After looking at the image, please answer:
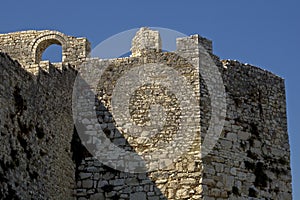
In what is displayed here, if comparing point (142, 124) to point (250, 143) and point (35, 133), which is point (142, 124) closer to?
point (250, 143)

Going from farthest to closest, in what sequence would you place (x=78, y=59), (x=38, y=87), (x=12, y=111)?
(x=78, y=59)
(x=38, y=87)
(x=12, y=111)

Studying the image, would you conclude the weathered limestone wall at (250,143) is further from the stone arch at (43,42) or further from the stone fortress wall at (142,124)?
the stone arch at (43,42)

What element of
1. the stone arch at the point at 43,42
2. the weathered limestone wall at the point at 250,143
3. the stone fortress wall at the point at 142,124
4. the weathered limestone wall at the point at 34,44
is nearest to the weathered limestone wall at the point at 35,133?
the stone fortress wall at the point at 142,124

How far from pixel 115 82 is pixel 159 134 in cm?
199

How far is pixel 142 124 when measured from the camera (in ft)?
60.3

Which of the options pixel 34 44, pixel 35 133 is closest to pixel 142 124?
pixel 35 133

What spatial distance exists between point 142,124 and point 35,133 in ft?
10.3

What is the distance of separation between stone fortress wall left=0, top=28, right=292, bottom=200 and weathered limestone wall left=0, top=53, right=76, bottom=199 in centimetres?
3

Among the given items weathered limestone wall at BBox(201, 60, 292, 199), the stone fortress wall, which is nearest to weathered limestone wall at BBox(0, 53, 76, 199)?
the stone fortress wall

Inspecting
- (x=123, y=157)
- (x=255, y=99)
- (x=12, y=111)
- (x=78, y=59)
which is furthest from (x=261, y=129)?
(x=12, y=111)

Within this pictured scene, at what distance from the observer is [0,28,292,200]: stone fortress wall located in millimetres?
16355

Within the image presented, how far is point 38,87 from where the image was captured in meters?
17.1

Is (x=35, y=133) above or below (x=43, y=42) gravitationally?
below

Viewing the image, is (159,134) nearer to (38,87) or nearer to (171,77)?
(171,77)
